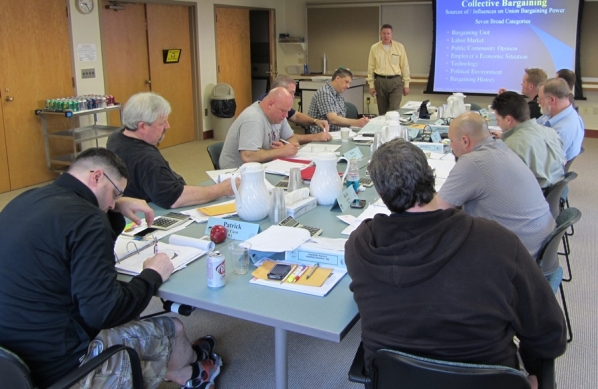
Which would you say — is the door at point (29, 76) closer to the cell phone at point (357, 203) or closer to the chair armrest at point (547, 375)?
the cell phone at point (357, 203)

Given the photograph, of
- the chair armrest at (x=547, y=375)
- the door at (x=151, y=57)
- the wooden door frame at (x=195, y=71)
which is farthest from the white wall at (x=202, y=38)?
the chair armrest at (x=547, y=375)

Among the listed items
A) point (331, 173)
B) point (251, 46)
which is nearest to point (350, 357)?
point (331, 173)

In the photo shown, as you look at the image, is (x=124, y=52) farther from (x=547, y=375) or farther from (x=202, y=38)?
(x=547, y=375)

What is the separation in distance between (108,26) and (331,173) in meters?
4.84

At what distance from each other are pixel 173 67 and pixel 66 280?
639 centimetres

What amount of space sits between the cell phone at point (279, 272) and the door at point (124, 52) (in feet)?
17.0

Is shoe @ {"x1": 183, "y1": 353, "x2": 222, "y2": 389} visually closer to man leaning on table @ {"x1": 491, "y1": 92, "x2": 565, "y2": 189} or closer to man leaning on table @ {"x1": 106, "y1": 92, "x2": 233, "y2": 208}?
man leaning on table @ {"x1": 106, "y1": 92, "x2": 233, "y2": 208}

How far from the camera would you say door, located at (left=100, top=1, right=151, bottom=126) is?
6437mm

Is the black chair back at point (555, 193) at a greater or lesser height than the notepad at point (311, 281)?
greater

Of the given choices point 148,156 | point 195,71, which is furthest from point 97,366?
point 195,71

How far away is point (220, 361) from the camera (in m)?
2.47

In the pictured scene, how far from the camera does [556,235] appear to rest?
220cm

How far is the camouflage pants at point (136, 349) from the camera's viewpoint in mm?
1729

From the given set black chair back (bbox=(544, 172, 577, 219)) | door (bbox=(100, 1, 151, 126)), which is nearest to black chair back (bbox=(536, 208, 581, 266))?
black chair back (bbox=(544, 172, 577, 219))
